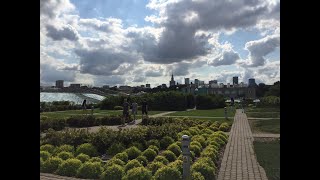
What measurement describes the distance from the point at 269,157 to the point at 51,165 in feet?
18.2

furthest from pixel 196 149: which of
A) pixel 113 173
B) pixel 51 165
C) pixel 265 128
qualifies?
pixel 265 128

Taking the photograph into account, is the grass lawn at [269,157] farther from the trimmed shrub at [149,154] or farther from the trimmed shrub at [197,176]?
the trimmed shrub at [149,154]

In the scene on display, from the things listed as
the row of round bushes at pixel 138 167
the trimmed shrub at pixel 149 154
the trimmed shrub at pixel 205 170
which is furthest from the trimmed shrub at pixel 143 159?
the trimmed shrub at pixel 205 170

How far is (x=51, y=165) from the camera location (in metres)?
7.70

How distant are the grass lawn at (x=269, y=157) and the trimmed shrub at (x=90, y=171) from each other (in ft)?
11.0

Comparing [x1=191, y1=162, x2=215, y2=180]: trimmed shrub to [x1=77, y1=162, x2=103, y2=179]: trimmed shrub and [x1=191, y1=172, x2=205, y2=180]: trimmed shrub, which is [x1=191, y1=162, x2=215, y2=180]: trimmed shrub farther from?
[x1=77, y1=162, x2=103, y2=179]: trimmed shrub

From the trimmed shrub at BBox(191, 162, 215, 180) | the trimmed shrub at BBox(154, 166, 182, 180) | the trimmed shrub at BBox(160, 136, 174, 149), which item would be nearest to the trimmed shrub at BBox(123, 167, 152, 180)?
the trimmed shrub at BBox(154, 166, 182, 180)
